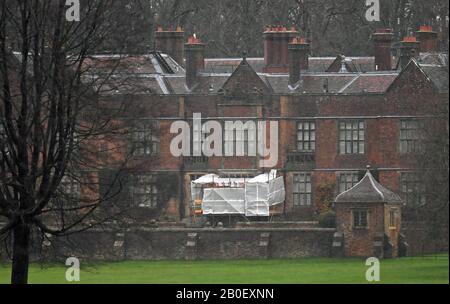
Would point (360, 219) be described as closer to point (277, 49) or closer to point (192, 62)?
point (192, 62)

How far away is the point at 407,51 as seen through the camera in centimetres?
6769

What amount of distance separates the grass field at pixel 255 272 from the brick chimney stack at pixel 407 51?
13.2m

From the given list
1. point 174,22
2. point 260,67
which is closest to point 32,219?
point 260,67

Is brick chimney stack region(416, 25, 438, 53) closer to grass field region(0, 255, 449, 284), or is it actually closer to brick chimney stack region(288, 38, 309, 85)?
brick chimney stack region(288, 38, 309, 85)

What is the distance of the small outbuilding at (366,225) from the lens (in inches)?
2253

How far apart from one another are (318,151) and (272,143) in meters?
1.79

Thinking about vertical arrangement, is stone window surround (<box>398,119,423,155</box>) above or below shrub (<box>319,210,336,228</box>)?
above

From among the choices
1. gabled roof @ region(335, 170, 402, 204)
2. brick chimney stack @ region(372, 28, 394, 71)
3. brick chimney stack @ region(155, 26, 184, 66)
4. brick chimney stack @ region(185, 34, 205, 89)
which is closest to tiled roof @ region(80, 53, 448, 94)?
brick chimney stack @ region(185, 34, 205, 89)

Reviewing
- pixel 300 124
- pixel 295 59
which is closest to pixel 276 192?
pixel 300 124

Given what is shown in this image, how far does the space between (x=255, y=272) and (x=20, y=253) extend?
19560 mm

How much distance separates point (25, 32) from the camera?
30516 millimetres

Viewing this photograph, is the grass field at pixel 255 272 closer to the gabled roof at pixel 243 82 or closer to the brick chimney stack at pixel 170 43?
the gabled roof at pixel 243 82

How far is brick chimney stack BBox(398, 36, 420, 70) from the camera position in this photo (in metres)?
67.0

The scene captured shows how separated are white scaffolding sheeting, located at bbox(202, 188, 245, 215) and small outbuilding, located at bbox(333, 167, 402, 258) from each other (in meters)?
6.86
